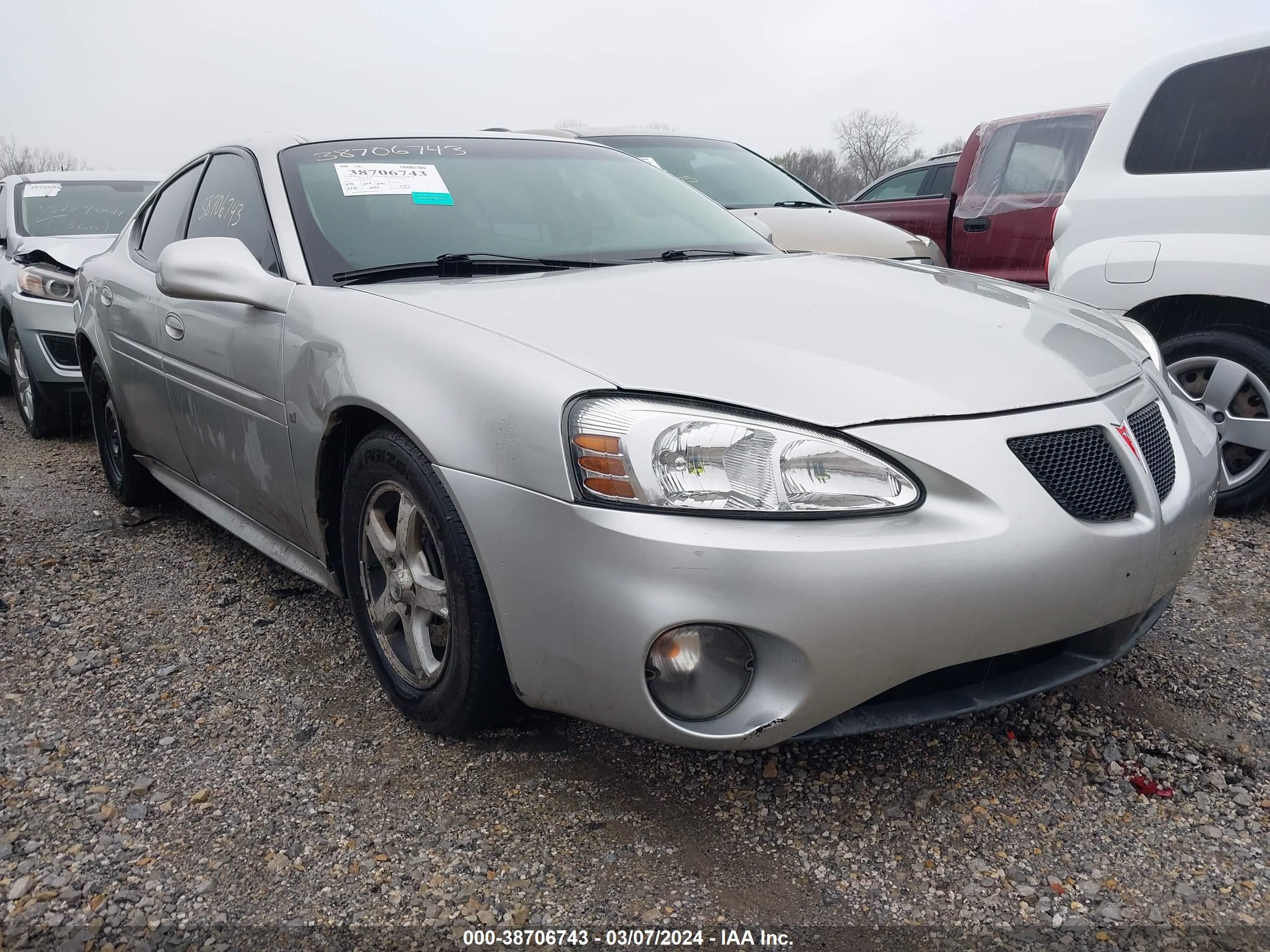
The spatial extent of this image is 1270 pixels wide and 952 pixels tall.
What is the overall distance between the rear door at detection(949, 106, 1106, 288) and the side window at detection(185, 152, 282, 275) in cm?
450

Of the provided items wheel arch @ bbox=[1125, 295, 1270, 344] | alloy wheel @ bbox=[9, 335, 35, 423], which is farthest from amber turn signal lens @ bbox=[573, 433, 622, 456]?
alloy wheel @ bbox=[9, 335, 35, 423]

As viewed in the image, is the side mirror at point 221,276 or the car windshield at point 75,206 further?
the car windshield at point 75,206

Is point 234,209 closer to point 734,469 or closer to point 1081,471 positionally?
point 734,469

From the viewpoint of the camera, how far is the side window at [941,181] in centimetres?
826

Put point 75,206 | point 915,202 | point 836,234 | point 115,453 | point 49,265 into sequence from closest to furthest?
point 115,453 < point 836,234 < point 49,265 < point 75,206 < point 915,202

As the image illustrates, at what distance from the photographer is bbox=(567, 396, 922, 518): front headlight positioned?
1.68 meters

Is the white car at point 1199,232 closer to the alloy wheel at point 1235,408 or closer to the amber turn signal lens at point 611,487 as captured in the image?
the alloy wheel at point 1235,408

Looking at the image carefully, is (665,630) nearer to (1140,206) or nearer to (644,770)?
(644,770)

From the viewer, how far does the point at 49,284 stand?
18.4 feet

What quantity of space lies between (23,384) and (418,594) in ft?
16.2

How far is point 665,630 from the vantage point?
166 cm

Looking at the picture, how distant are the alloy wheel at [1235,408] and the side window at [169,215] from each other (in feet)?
11.5

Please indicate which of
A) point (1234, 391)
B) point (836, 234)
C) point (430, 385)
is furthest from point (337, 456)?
point (836, 234)

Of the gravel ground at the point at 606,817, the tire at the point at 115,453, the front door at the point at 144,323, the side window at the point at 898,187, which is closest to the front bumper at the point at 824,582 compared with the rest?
the gravel ground at the point at 606,817
